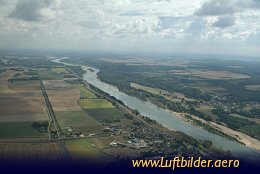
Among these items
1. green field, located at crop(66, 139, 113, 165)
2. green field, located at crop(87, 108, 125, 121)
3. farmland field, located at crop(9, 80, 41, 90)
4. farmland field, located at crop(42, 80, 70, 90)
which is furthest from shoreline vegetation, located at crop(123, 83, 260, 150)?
farmland field, located at crop(9, 80, 41, 90)

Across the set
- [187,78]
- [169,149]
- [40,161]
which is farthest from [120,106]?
[187,78]

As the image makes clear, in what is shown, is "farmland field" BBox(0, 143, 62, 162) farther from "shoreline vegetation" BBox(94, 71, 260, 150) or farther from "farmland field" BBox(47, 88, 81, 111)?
"shoreline vegetation" BBox(94, 71, 260, 150)

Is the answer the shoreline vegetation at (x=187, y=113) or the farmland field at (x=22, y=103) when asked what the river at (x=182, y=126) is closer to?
the shoreline vegetation at (x=187, y=113)

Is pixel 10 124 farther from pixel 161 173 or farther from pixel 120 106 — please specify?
pixel 161 173

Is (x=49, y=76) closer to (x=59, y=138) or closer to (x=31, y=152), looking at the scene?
(x=59, y=138)

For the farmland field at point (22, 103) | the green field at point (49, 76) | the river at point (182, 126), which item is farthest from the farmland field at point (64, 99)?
the green field at point (49, 76)

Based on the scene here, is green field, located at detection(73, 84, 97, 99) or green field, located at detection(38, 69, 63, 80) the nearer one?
green field, located at detection(73, 84, 97, 99)
